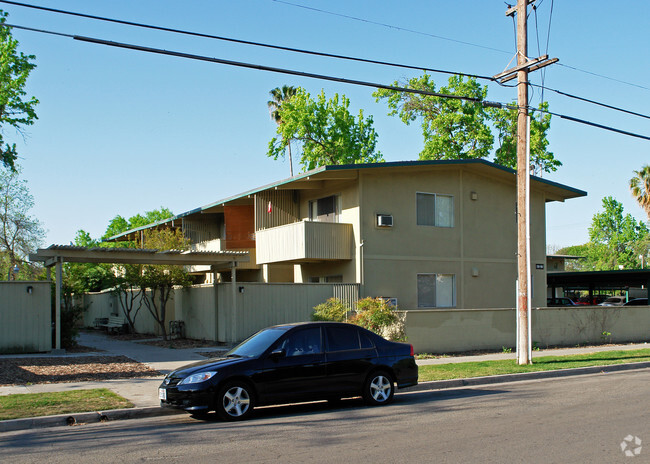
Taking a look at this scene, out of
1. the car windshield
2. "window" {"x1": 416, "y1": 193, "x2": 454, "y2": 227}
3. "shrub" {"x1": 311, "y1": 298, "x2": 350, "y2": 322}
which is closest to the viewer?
the car windshield

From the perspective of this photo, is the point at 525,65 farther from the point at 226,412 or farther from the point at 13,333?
the point at 13,333

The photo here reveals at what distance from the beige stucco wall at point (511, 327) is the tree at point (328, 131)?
2738cm

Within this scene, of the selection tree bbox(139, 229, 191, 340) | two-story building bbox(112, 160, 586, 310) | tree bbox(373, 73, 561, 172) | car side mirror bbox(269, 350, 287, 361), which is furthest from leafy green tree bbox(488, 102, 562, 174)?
car side mirror bbox(269, 350, 287, 361)

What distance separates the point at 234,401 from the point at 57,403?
341 cm

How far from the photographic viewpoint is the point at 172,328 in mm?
26344

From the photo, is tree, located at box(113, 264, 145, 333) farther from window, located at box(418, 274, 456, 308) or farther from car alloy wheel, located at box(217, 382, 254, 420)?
car alloy wheel, located at box(217, 382, 254, 420)

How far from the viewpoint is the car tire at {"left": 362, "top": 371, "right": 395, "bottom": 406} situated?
11.6 meters

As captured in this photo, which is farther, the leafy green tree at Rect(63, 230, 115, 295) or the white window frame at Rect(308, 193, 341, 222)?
the leafy green tree at Rect(63, 230, 115, 295)

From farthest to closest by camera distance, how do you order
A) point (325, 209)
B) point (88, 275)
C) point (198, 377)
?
point (88, 275)
point (325, 209)
point (198, 377)

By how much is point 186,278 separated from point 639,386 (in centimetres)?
1674

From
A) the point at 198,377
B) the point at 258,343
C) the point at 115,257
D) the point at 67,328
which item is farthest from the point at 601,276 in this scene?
the point at 198,377

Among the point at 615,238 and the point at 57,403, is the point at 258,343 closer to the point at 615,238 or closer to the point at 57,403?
the point at 57,403

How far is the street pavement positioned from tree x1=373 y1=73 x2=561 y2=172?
25.1m

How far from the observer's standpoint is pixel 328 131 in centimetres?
5009
